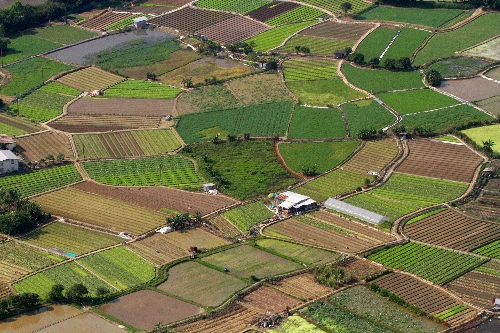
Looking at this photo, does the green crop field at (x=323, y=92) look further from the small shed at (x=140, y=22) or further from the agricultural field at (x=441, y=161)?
the small shed at (x=140, y=22)

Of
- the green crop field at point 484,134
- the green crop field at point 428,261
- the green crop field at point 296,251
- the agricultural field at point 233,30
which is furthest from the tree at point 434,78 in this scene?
the green crop field at point 296,251

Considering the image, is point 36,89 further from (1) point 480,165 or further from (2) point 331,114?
(1) point 480,165

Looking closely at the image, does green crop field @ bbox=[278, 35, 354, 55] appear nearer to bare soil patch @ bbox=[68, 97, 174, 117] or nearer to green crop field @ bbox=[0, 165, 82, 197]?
bare soil patch @ bbox=[68, 97, 174, 117]

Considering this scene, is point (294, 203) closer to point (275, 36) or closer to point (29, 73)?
point (29, 73)

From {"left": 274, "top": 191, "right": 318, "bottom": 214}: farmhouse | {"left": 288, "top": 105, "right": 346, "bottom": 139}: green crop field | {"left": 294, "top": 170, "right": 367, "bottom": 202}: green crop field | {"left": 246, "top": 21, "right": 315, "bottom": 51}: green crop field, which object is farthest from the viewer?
{"left": 246, "top": 21, "right": 315, "bottom": 51}: green crop field

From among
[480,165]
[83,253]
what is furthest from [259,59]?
[83,253]

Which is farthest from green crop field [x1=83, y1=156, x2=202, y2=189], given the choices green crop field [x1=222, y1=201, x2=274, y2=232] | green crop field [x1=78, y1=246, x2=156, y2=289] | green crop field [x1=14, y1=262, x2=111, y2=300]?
green crop field [x1=14, y1=262, x2=111, y2=300]
